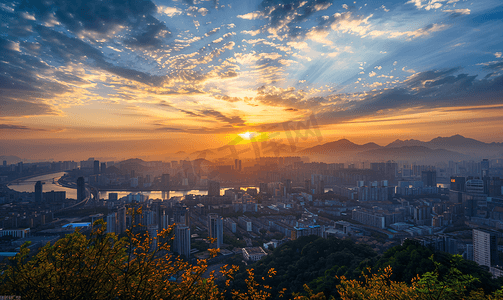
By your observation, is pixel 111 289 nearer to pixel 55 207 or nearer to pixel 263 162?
pixel 55 207

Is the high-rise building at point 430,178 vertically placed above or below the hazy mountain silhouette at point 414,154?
below

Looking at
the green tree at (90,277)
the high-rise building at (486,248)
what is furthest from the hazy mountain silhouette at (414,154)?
the green tree at (90,277)

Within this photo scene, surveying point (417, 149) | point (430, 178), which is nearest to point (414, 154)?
point (417, 149)

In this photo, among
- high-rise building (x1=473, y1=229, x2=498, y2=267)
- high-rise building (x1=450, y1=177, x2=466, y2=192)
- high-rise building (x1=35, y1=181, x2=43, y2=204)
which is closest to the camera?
high-rise building (x1=473, y1=229, x2=498, y2=267)

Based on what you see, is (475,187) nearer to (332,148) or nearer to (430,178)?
(430,178)

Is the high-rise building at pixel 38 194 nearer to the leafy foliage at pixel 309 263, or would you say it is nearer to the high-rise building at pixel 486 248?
the leafy foliage at pixel 309 263

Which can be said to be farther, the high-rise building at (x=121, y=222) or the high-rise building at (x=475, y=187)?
the high-rise building at (x=475, y=187)

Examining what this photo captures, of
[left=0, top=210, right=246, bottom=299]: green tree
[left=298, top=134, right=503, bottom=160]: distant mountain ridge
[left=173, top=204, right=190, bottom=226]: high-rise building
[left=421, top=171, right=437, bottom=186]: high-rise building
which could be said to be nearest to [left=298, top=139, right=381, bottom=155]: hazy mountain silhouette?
[left=298, top=134, right=503, bottom=160]: distant mountain ridge

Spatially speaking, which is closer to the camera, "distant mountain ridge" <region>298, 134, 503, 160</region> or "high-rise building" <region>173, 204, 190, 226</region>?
"high-rise building" <region>173, 204, 190, 226</region>

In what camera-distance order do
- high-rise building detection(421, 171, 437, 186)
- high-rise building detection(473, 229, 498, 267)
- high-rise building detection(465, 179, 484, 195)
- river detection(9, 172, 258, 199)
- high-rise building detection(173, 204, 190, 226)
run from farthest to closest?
river detection(9, 172, 258, 199)
high-rise building detection(421, 171, 437, 186)
high-rise building detection(465, 179, 484, 195)
high-rise building detection(173, 204, 190, 226)
high-rise building detection(473, 229, 498, 267)

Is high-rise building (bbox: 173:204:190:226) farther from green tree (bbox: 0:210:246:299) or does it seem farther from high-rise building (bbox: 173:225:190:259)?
green tree (bbox: 0:210:246:299)

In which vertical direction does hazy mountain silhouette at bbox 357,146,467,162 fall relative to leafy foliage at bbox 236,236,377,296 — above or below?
above
